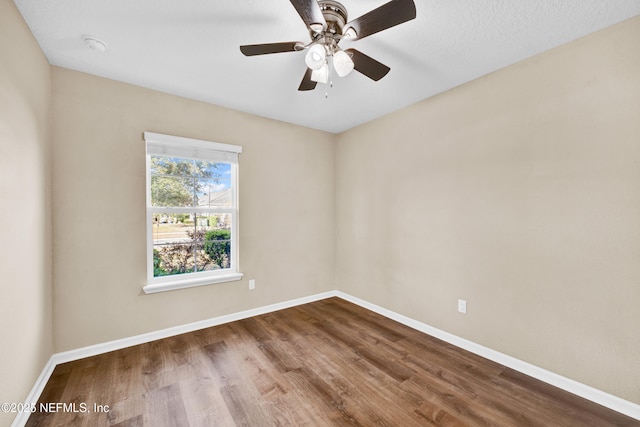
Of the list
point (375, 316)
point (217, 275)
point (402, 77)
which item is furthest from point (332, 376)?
point (402, 77)

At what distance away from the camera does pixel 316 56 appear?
1.53m

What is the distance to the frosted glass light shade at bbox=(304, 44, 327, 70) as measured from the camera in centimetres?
151

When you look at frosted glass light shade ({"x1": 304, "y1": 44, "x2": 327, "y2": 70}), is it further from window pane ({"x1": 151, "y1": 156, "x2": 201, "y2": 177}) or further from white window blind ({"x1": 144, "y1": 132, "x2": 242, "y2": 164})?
window pane ({"x1": 151, "y1": 156, "x2": 201, "y2": 177})

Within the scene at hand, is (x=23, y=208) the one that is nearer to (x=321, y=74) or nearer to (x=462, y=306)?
(x=321, y=74)

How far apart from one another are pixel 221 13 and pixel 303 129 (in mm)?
2188

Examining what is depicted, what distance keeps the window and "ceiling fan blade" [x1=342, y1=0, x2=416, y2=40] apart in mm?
2140

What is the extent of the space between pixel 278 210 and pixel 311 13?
251 cm

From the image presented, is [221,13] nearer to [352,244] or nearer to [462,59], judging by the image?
[462,59]

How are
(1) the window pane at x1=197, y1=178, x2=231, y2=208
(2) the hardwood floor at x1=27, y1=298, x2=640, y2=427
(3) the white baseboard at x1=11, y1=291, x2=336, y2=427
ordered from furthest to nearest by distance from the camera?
(1) the window pane at x1=197, y1=178, x2=231, y2=208, (3) the white baseboard at x1=11, y1=291, x2=336, y2=427, (2) the hardwood floor at x1=27, y1=298, x2=640, y2=427

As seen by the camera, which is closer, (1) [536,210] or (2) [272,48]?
(2) [272,48]

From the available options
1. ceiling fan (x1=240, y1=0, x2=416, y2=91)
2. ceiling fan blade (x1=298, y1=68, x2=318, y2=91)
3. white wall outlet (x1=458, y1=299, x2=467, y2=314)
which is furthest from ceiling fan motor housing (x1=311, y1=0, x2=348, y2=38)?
white wall outlet (x1=458, y1=299, x2=467, y2=314)

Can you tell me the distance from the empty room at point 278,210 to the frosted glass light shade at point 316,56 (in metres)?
0.01

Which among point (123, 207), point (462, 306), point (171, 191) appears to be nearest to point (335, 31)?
point (171, 191)

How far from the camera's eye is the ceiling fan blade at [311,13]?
49.9 inches
